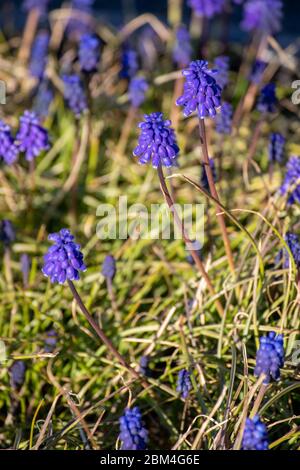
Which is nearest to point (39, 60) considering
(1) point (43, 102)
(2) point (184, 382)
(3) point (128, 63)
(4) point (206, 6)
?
(1) point (43, 102)

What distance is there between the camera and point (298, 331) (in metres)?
3.02

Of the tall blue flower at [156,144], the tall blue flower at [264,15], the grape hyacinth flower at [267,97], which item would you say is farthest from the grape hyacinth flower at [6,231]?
the tall blue flower at [264,15]

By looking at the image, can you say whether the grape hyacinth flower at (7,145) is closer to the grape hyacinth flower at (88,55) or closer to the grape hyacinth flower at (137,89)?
the grape hyacinth flower at (88,55)

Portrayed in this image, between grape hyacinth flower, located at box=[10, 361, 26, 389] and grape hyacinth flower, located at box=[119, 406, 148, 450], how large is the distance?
0.89 m

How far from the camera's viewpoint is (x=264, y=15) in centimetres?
443

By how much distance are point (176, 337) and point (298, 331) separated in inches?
24.0

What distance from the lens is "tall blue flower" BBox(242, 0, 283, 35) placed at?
4.43 metres

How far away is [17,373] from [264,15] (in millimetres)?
2633

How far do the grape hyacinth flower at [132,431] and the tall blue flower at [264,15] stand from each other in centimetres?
285

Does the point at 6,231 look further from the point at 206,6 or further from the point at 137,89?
the point at 206,6

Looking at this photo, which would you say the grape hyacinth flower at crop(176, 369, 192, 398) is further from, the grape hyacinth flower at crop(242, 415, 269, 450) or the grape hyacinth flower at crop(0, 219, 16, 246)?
the grape hyacinth flower at crop(0, 219, 16, 246)

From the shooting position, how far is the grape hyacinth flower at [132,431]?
2.42 metres
